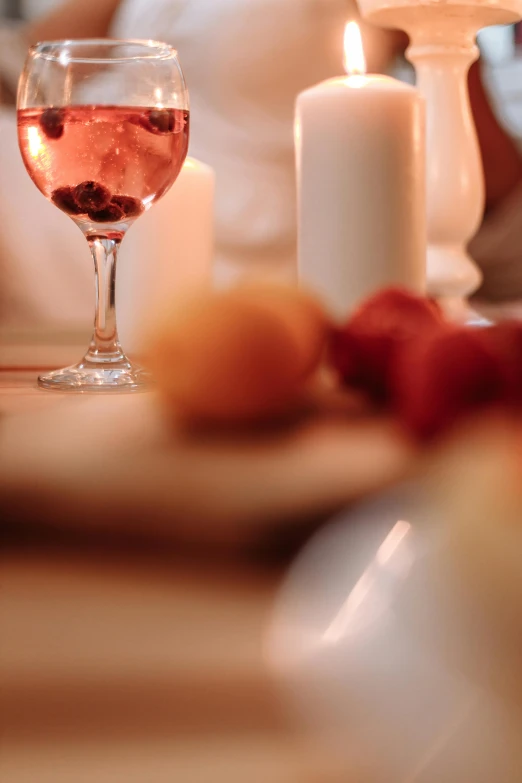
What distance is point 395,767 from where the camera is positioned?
219 millimetres

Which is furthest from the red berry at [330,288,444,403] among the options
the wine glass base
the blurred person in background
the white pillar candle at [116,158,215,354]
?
the blurred person in background

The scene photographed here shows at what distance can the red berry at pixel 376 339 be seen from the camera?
370 mm

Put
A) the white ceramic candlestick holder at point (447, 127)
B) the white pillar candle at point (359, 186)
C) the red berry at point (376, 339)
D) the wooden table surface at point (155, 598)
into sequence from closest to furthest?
the wooden table surface at point (155, 598) → the red berry at point (376, 339) → the white pillar candle at point (359, 186) → the white ceramic candlestick holder at point (447, 127)

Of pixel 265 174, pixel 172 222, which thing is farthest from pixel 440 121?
pixel 265 174

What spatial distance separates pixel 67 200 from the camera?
23.2 inches

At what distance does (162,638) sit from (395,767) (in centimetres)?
7

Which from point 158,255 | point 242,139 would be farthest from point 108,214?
point 242,139

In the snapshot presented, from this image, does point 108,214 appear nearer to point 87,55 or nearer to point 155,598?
point 87,55

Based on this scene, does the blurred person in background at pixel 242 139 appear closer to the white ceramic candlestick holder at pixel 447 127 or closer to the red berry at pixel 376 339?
the white ceramic candlestick holder at pixel 447 127

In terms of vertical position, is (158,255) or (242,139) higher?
(242,139)

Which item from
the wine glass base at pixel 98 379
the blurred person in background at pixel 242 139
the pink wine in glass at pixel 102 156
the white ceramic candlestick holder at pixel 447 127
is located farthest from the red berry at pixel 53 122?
the blurred person in background at pixel 242 139

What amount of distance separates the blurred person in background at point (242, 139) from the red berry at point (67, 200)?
906 millimetres

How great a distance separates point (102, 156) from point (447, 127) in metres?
0.57

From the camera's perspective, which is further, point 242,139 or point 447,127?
point 242,139
